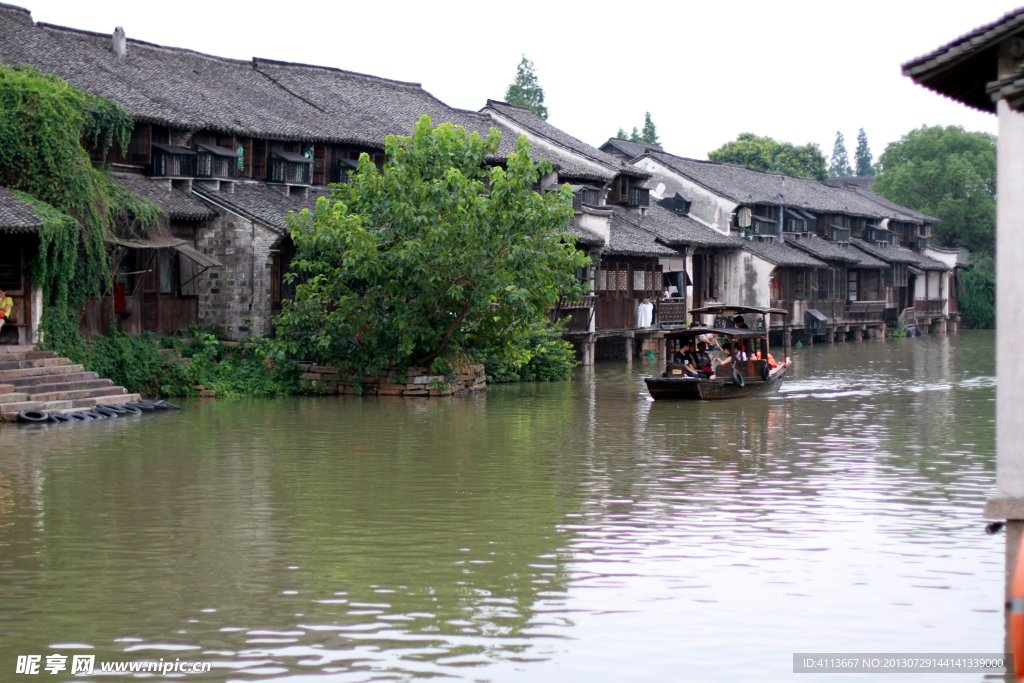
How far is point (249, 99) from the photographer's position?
2942 cm

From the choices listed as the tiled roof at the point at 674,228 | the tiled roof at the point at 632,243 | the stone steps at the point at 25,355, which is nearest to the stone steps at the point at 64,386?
the stone steps at the point at 25,355

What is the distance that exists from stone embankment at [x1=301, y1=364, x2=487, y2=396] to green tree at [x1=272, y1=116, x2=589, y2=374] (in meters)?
A: 0.29

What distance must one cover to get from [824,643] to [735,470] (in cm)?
702

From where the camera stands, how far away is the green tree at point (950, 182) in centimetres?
6500

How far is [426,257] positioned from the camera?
22547 mm

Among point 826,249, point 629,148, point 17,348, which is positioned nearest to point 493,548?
point 17,348

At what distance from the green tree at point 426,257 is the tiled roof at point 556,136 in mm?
13379

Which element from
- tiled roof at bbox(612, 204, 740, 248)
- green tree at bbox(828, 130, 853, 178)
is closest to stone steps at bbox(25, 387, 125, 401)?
tiled roof at bbox(612, 204, 740, 248)

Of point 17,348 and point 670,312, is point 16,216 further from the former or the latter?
point 670,312

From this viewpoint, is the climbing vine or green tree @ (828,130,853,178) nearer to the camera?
the climbing vine

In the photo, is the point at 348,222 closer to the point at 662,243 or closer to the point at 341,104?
the point at 341,104

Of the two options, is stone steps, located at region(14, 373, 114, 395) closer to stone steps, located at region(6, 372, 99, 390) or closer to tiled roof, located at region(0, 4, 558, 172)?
stone steps, located at region(6, 372, 99, 390)

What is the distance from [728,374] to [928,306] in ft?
130

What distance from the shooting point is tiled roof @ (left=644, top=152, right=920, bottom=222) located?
47.0 meters
